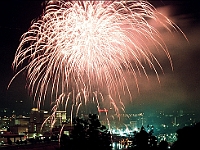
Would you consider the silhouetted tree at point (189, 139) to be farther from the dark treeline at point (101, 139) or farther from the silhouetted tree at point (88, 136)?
the silhouetted tree at point (88, 136)

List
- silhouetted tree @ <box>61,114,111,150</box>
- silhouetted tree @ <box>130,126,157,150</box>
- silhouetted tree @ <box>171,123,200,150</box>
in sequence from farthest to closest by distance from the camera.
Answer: silhouetted tree @ <box>130,126,157,150</box>, silhouetted tree @ <box>61,114,111,150</box>, silhouetted tree @ <box>171,123,200,150</box>

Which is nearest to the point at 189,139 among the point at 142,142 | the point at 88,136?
the point at 142,142

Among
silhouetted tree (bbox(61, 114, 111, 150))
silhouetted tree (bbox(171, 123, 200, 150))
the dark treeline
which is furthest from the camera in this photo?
silhouetted tree (bbox(61, 114, 111, 150))

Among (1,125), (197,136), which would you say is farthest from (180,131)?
(1,125)

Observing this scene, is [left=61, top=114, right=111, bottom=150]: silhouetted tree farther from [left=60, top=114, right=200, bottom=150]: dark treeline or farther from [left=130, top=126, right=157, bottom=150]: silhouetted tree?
[left=130, top=126, right=157, bottom=150]: silhouetted tree

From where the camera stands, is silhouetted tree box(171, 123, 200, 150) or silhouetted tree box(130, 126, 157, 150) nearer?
silhouetted tree box(171, 123, 200, 150)

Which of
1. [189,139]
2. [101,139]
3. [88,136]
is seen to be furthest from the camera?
[101,139]

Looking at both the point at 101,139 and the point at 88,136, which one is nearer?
the point at 88,136

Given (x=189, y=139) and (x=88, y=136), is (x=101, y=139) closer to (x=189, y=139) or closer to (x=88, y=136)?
(x=88, y=136)

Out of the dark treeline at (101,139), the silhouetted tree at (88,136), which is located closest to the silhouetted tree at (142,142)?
the dark treeline at (101,139)

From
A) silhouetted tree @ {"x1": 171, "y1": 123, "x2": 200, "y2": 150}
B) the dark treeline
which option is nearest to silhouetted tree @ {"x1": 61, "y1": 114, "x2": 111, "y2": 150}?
the dark treeline

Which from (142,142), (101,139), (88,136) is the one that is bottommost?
(142,142)

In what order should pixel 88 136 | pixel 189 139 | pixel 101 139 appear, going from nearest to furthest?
pixel 189 139, pixel 88 136, pixel 101 139
